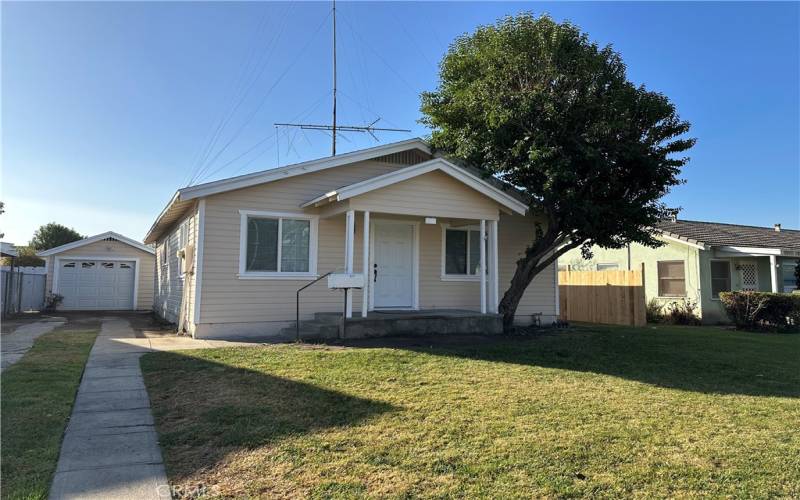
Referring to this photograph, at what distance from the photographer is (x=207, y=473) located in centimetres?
381

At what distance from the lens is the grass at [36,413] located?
11.9 feet

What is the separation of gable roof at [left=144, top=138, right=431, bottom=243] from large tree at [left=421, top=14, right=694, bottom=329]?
169cm

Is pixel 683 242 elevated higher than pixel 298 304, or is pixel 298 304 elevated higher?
pixel 683 242

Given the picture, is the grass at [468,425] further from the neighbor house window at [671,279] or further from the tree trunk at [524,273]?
the neighbor house window at [671,279]

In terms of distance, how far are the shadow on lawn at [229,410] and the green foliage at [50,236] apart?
49710 millimetres

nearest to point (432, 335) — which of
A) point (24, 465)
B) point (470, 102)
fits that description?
point (470, 102)

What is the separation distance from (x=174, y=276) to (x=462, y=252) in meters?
8.08

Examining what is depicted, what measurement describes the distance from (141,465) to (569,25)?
37.2 feet

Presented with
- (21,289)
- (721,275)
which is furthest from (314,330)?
(721,275)

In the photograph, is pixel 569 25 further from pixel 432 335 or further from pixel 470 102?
pixel 432 335

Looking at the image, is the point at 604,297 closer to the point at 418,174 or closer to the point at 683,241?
the point at 683,241

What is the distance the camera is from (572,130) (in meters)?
11.0

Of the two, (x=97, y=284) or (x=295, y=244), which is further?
(x=97, y=284)

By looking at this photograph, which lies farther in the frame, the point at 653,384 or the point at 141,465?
the point at 653,384
